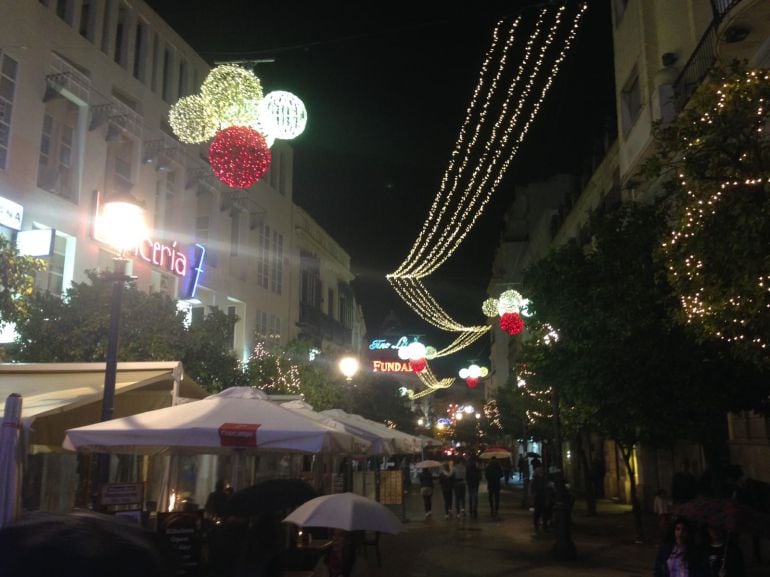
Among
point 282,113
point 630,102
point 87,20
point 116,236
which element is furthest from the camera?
point 87,20

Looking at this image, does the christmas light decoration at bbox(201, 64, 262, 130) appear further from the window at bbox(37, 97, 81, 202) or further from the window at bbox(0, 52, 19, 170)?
the window at bbox(37, 97, 81, 202)

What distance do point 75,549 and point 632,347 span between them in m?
10.8

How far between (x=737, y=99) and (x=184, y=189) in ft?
73.5

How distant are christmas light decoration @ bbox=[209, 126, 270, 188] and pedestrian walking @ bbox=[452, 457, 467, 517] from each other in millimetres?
15489

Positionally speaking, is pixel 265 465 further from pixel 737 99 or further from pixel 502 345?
pixel 502 345

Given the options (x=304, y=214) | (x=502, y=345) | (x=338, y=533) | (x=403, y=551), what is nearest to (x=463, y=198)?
(x=403, y=551)

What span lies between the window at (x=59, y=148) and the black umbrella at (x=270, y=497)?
586 inches

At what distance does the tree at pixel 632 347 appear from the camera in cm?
1152

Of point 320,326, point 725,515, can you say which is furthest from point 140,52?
point 725,515

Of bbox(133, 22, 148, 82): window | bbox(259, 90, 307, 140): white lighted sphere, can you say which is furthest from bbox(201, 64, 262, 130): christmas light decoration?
bbox(133, 22, 148, 82): window

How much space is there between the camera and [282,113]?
10609 millimetres

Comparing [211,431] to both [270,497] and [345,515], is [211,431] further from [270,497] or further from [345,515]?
[345,515]

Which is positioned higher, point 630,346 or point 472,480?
point 630,346

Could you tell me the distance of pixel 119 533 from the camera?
221 centimetres
